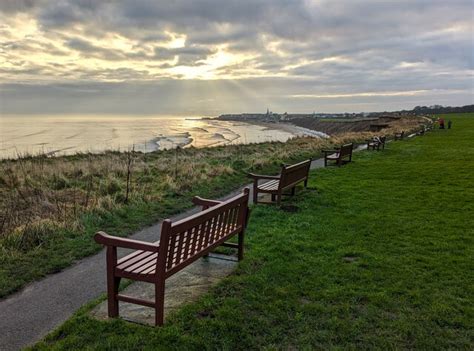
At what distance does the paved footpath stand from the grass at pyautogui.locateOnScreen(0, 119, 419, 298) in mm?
230

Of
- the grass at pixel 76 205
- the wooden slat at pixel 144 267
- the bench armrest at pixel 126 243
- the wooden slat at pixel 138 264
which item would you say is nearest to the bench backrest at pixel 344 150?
the grass at pixel 76 205

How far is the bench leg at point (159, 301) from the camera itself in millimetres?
3617

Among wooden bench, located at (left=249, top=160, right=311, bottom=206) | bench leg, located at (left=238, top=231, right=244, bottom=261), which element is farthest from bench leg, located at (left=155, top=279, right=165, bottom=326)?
wooden bench, located at (left=249, top=160, right=311, bottom=206)

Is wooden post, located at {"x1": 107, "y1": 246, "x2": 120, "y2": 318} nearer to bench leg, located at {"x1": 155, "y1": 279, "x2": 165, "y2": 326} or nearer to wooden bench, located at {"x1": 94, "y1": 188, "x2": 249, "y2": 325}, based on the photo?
wooden bench, located at {"x1": 94, "y1": 188, "x2": 249, "y2": 325}

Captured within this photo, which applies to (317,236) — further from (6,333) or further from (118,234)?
(6,333)

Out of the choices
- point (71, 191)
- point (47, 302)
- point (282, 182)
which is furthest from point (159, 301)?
point (71, 191)

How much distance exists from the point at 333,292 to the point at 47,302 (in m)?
3.10

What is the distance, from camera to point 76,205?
851 centimetres

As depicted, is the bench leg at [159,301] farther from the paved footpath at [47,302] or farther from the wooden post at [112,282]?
the paved footpath at [47,302]

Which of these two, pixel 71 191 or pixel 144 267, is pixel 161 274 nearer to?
pixel 144 267

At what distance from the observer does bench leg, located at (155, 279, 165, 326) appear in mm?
3617

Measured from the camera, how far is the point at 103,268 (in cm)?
536

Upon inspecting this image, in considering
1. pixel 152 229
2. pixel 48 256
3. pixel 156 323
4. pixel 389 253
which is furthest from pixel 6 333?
pixel 389 253

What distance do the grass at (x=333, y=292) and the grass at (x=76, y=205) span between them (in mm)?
2004
